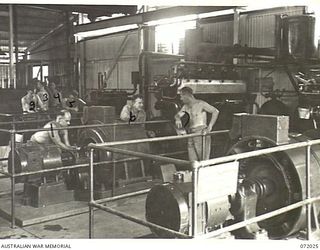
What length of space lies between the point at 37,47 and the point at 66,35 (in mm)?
1657

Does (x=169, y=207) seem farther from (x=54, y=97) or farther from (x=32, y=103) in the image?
(x=54, y=97)

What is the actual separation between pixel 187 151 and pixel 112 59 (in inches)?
316

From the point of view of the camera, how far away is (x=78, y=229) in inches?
132

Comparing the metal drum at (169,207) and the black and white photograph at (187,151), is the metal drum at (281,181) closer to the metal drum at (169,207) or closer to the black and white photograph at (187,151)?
the black and white photograph at (187,151)

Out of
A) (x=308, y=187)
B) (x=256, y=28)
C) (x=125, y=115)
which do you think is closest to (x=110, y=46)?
(x=256, y=28)

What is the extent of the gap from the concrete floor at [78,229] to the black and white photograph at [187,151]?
16mm

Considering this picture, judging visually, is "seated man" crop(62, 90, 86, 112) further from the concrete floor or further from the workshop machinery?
the workshop machinery

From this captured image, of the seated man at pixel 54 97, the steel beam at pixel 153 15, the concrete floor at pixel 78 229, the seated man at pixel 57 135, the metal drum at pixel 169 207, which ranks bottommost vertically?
the concrete floor at pixel 78 229

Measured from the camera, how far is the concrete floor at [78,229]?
3209 mm

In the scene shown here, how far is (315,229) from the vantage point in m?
2.74

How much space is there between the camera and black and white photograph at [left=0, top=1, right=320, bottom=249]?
7.50ft

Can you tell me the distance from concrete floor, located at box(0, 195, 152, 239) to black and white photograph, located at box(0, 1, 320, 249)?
2cm

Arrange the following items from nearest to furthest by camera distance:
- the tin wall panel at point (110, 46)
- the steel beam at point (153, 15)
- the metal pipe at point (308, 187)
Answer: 1. the metal pipe at point (308, 187)
2. the steel beam at point (153, 15)
3. the tin wall panel at point (110, 46)
